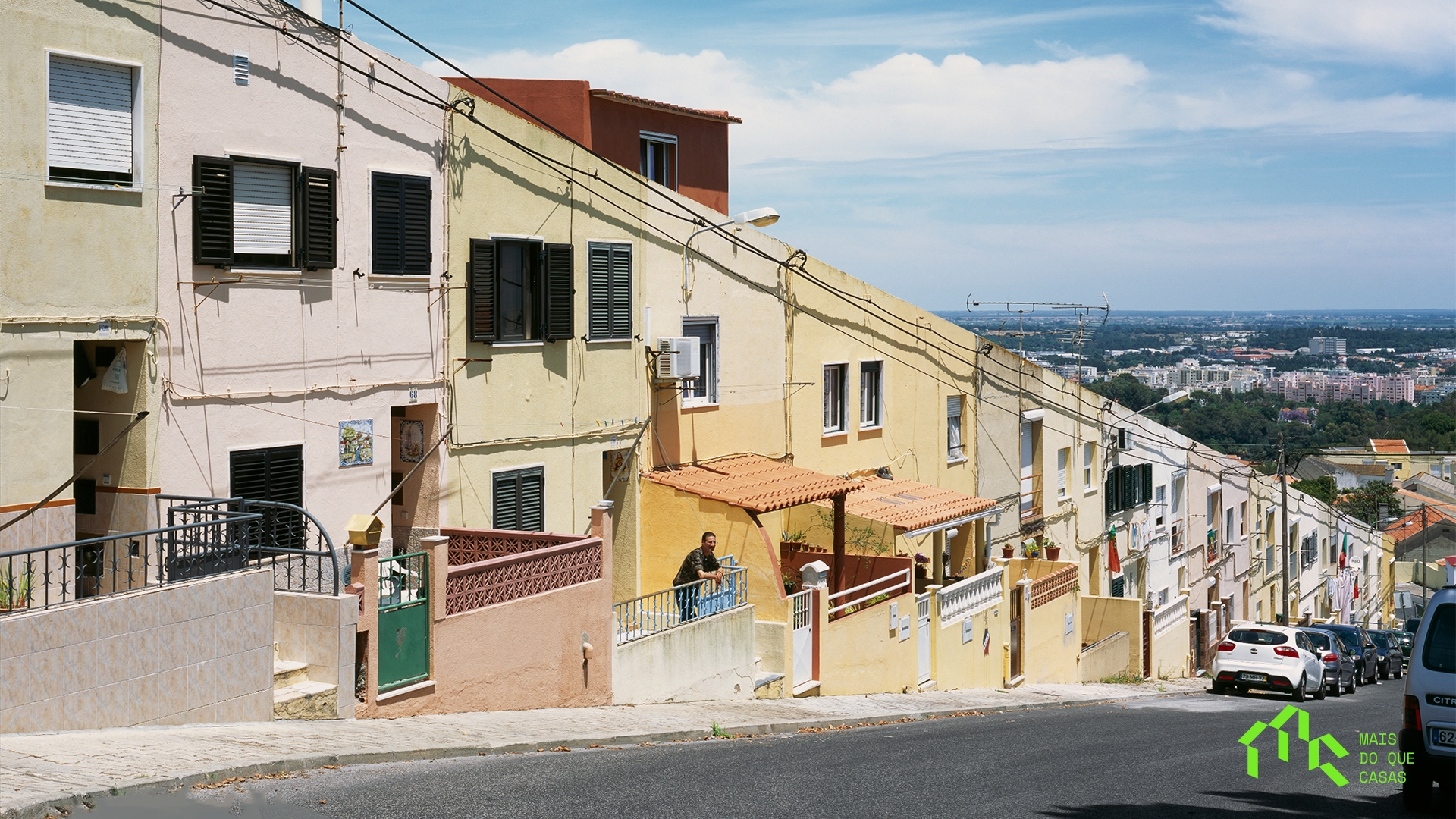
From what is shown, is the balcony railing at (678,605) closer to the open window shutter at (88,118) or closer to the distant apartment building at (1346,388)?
the open window shutter at (88,118)

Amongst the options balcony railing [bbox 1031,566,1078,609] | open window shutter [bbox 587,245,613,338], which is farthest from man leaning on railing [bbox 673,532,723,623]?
balcony railing [bbox 1031,566,1078,609]

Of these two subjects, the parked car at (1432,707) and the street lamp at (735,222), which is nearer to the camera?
the parked car at (1432,707)

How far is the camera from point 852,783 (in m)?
11.4

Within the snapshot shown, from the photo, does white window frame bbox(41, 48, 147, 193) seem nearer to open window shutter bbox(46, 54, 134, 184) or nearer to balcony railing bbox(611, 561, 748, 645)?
open window shutter bbox(46, 54, 134, 184)

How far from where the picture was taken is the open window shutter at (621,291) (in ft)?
68.2

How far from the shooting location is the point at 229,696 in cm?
1204

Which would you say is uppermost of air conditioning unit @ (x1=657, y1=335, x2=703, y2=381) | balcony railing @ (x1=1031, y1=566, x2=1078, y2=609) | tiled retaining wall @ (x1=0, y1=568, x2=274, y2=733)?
air conditioning unit @ (x1=657, y1=335, x2=703, y2=381)

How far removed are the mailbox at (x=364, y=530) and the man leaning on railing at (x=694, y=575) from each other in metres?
5.74

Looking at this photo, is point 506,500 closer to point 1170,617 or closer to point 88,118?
point 88,118

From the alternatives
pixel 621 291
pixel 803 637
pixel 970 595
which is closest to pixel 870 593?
pixel 970 595

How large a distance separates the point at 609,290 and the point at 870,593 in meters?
7.13

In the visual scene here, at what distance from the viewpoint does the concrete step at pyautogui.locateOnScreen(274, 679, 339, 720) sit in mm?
12500

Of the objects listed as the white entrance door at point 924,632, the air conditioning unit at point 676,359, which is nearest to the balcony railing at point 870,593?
the white entrance door at point 924,632
